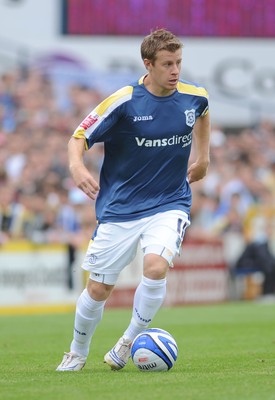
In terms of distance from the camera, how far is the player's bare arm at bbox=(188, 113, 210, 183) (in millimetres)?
8984

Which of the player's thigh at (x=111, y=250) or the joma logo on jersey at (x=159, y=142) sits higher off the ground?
the joma logo on jersey at (x=159, y=142)

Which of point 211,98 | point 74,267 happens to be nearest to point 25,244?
point 74,267

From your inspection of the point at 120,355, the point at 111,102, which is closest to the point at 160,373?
the point at 120,355

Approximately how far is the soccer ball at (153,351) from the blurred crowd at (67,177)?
9968 millimetres

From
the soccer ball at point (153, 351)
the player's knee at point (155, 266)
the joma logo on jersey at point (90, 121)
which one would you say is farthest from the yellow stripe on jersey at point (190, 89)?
the soccer ball at point (153, 351)

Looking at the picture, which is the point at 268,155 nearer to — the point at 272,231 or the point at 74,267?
the point at 272,231

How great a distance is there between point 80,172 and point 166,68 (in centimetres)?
102

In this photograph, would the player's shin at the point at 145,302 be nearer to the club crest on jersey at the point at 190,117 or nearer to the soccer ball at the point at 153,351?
the soccer ball at the point at 153,351

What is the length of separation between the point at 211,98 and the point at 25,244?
358 inches

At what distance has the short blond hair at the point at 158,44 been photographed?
27.7 feet

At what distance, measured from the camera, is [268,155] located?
24.5 m

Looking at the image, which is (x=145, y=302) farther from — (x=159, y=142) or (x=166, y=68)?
(x=166, y=68)

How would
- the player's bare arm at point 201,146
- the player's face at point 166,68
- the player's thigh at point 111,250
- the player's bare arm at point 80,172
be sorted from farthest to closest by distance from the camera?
the player's bare arm at point 201,146, the player's thigh at point 111,250, the player's face at point 166,68, the player's bare arm at point 80,172

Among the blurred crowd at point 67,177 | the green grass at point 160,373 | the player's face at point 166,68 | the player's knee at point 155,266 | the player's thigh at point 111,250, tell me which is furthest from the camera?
the blurred crowd at point 67,177
